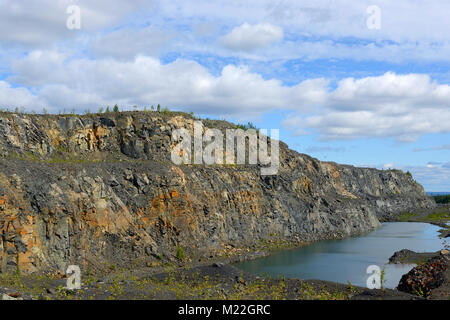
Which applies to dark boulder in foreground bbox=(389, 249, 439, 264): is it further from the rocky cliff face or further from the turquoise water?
the rocky cliff face

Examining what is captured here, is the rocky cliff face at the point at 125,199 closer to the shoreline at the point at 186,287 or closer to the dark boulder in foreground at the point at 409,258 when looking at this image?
the shoreline at the point at 186,287

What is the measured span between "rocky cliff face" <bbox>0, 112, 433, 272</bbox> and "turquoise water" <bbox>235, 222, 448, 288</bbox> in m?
4.35

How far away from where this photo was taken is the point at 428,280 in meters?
30.5

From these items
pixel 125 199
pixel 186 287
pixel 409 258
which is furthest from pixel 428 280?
pixel 125 199

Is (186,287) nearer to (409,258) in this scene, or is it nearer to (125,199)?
(125,199)

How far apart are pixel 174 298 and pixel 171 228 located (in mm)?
16497

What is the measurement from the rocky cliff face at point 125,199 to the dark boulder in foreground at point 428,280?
20.7m

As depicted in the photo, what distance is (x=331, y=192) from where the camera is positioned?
79.2 meters

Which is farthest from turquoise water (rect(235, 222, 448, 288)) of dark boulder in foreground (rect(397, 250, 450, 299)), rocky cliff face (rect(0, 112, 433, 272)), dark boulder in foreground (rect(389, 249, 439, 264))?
rocky cliff face (rect(0, 112, 433, 272))

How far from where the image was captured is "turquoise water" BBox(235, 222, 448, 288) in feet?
130

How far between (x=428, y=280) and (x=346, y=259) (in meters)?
18.3

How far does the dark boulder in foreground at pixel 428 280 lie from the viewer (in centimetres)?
2901
